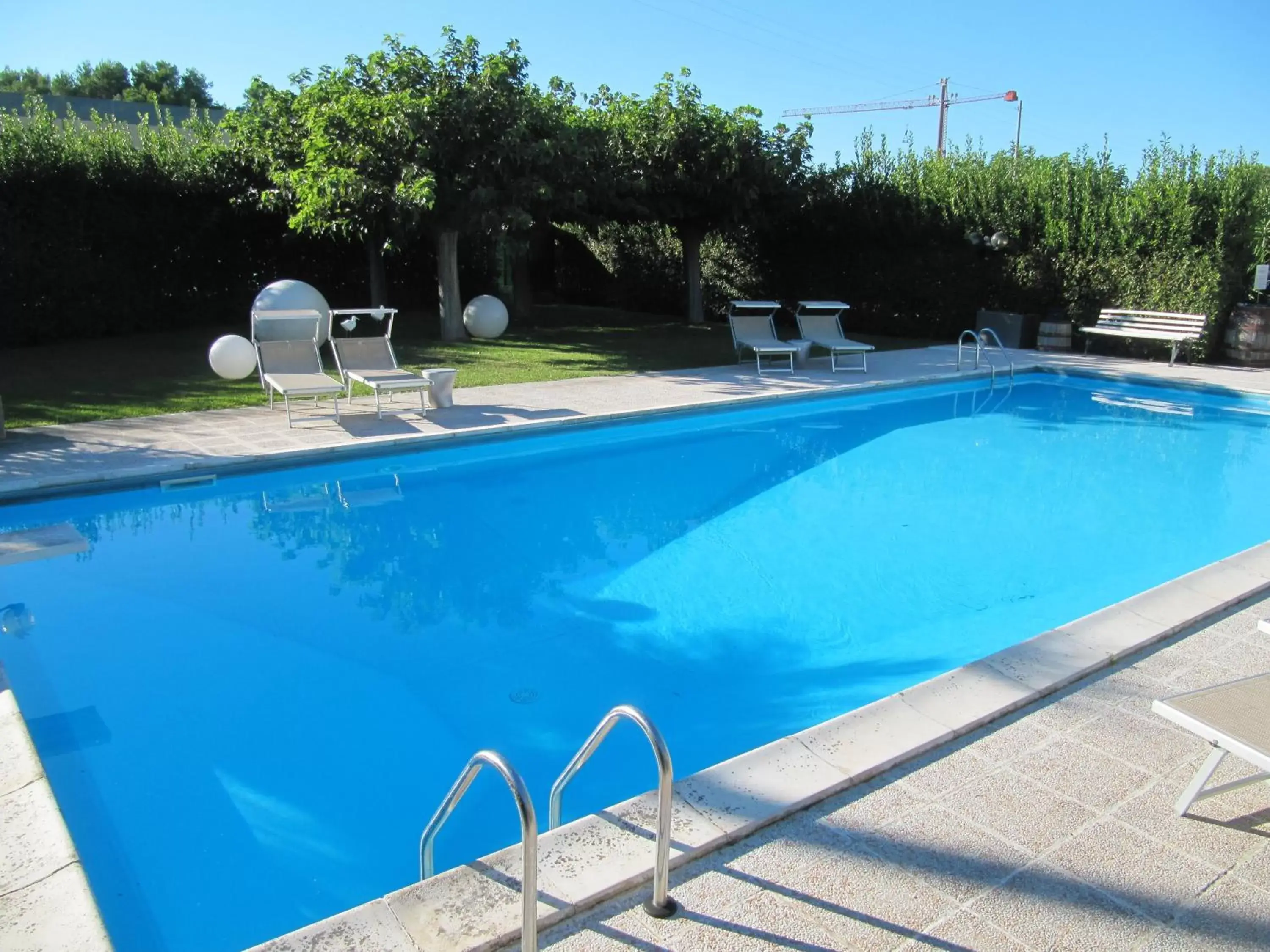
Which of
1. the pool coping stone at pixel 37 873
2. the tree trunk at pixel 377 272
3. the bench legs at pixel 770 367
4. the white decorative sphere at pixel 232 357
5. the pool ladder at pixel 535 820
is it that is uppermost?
the tree trunk at pixel 377 272

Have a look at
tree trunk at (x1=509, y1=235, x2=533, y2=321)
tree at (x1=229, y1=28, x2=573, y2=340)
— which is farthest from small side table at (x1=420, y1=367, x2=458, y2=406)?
tree trunk at (x1=509, y1=235, x2=533, y2=321)

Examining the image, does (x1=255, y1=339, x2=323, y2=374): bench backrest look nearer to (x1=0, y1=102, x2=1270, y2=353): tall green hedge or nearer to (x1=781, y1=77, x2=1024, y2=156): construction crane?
(x1=0, y1=102, x2=1270, y2=353): tall green hedge

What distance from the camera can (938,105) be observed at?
192 ft

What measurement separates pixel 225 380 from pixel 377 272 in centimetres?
558

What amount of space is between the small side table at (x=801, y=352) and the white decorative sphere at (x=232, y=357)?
691cm

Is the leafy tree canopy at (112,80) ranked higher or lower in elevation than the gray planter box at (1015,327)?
higher

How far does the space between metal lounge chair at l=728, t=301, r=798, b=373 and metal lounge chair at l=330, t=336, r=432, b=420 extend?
4.80 m

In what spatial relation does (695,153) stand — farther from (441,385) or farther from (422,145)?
(441,385)

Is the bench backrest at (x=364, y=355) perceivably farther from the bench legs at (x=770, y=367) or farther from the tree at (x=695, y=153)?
the tree at (x=695, y=153)

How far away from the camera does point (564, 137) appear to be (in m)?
12.9

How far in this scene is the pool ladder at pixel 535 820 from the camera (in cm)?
205

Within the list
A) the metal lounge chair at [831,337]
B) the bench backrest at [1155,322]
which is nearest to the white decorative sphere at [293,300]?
the metal lounge chair at [831,337]

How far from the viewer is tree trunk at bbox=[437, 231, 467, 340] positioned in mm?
14109

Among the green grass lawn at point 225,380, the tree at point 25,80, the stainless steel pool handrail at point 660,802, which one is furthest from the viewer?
the tree at point 25,80
